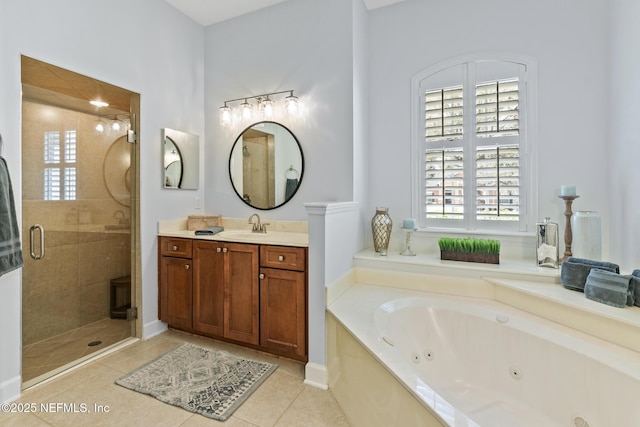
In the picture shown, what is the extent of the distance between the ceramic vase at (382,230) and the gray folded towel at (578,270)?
3.98 ft

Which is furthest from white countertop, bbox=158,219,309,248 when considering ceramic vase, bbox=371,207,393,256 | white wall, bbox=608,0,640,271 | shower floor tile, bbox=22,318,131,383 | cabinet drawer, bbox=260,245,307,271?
white wall, bbox=608,0,640,271

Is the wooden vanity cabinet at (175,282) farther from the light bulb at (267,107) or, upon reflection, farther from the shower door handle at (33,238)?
the light bulb at (267,107)

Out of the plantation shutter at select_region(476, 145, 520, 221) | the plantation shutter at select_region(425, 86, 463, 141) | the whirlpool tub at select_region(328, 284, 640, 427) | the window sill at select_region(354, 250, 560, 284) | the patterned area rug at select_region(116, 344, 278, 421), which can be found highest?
the plantation shutter at select_region(425, 86, 463, 141)

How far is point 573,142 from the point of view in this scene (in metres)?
2.33

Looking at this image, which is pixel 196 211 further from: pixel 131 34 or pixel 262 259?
pixel 131 34

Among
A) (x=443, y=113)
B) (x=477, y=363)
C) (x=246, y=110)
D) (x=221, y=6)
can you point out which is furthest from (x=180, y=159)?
(x=477, y=363)

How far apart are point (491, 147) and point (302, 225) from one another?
1739 millimetres

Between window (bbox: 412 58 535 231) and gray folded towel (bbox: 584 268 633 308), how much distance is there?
0.79m

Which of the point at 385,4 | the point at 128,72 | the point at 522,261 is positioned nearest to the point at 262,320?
the point at 522,261

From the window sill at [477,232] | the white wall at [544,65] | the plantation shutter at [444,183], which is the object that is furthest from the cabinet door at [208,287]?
the plantation shutter at [444,183]

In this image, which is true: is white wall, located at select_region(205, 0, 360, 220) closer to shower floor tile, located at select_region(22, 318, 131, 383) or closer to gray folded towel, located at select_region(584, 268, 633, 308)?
shower floor tile, located at select_region(22, 318, 131, 383)

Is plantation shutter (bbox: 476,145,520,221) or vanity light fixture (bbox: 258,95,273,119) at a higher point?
vanity light fixture (bbox: 258,95,273,119)

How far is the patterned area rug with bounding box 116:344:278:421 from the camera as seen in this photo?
1.86 metres

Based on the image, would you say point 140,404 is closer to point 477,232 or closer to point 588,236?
point 477,232
